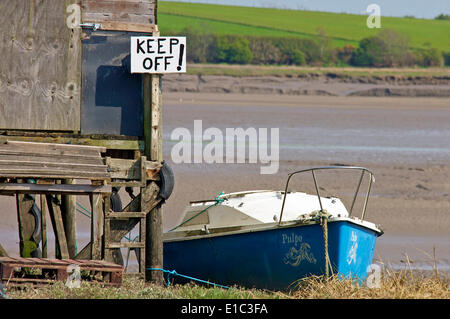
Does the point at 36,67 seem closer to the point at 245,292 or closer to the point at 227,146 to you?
the point at 245,292

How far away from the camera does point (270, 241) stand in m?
11.0

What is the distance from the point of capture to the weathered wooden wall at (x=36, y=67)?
32.3 feet

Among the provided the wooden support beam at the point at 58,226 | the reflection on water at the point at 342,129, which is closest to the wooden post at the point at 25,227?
the wooden support beam at the point at 58,226

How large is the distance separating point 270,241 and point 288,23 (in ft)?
245

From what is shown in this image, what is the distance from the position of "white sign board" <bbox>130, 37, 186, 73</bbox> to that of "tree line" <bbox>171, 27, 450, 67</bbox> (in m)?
50.2

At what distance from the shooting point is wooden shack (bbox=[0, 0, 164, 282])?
9.82 m

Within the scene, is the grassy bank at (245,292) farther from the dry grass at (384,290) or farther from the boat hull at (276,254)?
the boat hull at (276,254)

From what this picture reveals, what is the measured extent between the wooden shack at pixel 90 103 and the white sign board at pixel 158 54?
7.3 inches

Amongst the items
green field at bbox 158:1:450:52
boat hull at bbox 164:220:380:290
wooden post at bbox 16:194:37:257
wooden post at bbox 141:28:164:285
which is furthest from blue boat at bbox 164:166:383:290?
green field at bbox 158:1:450:52

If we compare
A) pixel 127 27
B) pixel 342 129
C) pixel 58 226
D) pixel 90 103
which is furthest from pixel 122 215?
pixel 342 129

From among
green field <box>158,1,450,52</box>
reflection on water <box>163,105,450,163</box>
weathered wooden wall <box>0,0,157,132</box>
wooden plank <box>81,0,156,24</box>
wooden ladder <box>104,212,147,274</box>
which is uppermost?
green field <box>158,1,450,52</box>

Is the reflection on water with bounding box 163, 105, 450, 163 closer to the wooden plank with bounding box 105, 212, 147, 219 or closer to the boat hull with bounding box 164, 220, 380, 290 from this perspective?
the boat hull with bounding box 164, 220, 380, 290
